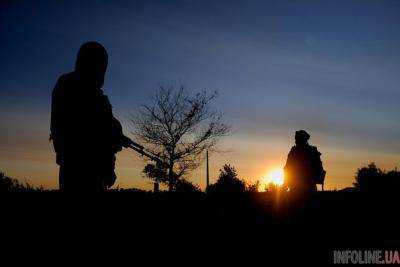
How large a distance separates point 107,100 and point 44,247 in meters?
1.86

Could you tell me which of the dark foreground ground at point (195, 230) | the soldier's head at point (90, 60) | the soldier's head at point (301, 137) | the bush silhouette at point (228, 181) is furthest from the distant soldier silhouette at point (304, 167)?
the bush silhouette at point (228, 181)

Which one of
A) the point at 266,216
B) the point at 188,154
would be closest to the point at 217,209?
the point at 266,216

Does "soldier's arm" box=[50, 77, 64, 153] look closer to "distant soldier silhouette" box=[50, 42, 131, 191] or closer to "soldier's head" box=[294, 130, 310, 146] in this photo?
"distant soldier silhouette" box=[50, 42, 131, 191]

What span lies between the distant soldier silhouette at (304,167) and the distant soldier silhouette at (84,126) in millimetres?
5992

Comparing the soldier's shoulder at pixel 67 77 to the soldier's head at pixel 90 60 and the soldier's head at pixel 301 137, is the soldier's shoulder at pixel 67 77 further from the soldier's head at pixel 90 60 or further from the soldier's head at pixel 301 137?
the soldier's head at pixel 301 137

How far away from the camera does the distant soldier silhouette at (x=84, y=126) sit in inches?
117

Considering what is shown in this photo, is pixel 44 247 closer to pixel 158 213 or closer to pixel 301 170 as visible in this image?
pixel 158 213

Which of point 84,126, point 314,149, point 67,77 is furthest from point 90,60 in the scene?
Result: point 314,149

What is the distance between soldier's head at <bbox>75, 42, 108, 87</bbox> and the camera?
3.14 metres

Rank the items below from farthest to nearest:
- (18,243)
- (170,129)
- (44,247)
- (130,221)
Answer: (170,129) < (130,221) < (18,243) < (44,247)

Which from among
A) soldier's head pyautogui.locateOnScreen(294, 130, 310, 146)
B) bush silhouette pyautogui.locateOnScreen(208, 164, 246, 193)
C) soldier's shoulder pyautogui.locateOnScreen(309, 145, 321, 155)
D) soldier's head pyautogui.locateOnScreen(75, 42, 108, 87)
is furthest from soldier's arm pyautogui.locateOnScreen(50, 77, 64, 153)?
bush silhouette pyautogui.locateOnScreen(208, 164, 246, 193)

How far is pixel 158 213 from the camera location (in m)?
6.31

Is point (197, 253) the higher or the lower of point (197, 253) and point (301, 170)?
the lower

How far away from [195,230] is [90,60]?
301cm
